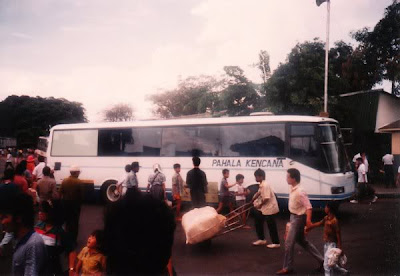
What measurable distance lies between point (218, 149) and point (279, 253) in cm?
555

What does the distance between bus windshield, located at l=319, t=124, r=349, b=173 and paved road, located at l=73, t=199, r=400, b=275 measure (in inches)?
62.8

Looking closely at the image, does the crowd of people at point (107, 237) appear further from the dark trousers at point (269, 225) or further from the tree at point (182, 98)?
the tree at point (182, 98)

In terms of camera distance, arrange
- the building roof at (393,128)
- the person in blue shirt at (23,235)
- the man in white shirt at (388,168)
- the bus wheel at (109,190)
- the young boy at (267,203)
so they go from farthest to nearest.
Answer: the building roof at (393,128) → the man in white shirt at (388,168) → the bus wheel at (109,190) → the young boy at (267,203) → the person in blue shirt at (23,235)

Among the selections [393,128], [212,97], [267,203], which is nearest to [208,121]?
[267,203]

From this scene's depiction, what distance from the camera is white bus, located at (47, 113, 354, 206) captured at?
10.8m

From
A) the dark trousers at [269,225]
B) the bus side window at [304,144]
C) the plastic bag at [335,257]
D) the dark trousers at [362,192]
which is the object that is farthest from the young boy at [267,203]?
the dark trousers at [362,192]

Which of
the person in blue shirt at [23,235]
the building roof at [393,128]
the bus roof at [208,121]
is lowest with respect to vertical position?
the person in blue shirt at [23,235]

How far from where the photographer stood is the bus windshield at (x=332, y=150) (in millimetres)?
10727

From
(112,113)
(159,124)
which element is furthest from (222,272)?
(112,113)

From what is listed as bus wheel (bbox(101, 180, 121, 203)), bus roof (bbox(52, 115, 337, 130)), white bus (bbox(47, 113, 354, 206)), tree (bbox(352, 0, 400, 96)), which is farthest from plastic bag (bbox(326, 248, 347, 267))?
tree (bbox(352, 0, 400, 96))

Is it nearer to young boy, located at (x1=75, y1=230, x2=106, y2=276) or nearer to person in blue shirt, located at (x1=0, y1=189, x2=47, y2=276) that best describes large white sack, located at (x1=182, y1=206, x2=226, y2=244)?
young boy, located at (x1=75, y1=230, x2=106, y2=276)

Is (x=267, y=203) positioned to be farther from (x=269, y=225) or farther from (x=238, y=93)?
(x=238, y=93)

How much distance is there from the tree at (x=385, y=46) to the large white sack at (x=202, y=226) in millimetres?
18716

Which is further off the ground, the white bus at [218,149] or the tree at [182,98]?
the tree at [182,98]
